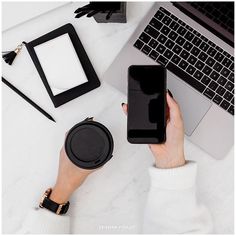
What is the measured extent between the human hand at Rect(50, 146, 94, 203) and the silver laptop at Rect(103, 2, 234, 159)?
0.84 ft

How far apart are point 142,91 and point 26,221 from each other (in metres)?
0.40

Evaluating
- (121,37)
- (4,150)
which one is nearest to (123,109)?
(121,37)

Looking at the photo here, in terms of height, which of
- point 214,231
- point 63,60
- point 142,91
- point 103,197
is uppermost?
point 63,60

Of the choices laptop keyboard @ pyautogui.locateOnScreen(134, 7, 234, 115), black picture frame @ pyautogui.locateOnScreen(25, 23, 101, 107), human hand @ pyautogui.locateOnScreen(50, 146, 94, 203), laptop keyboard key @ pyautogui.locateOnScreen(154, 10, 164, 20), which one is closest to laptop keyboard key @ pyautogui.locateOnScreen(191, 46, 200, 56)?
laptop keyboard @ pyautogui.locateOnScreen(134, 7, 234, 115)

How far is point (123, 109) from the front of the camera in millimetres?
944

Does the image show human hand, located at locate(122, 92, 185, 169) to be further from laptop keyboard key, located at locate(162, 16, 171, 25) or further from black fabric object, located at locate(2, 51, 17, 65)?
black fabric object, located at locate(2, 51, 17, 65)

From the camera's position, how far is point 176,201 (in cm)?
93

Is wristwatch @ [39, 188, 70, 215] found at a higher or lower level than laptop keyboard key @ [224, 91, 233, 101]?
lower

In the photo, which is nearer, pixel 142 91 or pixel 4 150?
pixel 142 91

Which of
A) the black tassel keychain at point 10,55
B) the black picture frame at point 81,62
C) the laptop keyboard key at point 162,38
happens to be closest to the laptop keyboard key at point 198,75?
the laptop keyboard key at point 162,38

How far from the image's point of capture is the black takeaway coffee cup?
2.89 feet

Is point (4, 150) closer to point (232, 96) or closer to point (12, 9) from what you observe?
point (12, 9)

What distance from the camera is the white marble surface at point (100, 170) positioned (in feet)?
3.21

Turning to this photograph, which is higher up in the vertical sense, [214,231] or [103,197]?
[103,197]
